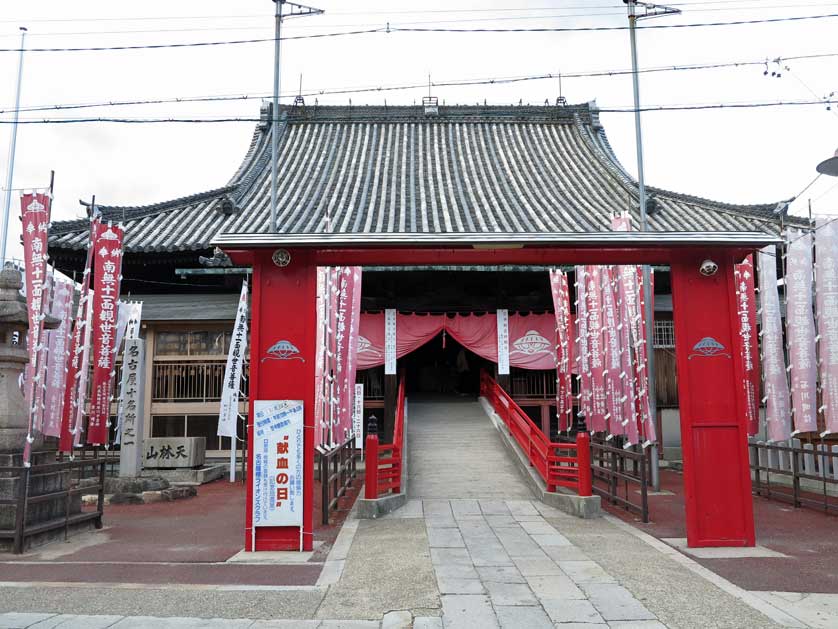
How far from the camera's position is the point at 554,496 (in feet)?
33.6

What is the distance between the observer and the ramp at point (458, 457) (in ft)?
37.3

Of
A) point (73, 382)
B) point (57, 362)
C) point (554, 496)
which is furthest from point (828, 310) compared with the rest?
point (57, 362)

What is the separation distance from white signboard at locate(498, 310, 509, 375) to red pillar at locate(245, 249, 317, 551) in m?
8.70

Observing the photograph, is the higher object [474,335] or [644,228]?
[644,228]

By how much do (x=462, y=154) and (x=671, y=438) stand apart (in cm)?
1107

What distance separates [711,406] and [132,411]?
32.0 feet

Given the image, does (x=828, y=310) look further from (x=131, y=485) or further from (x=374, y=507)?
(x=131, y=485)

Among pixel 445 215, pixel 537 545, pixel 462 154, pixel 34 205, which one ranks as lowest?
pixel 537 545

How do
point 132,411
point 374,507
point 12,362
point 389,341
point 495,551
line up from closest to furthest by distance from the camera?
point 495,551 < point 12,362 < point 374,507 < point 132,411 < point 389,341

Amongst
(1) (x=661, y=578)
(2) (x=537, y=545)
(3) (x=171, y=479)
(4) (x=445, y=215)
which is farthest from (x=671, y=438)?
(3) (x=171, y=479)

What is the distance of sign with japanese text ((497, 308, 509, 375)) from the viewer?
15812mm

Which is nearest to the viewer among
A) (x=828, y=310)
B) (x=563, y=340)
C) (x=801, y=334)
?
(x=828, y=310)

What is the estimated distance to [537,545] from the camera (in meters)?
7.69

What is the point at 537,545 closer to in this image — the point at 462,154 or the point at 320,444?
the point at 320,444
